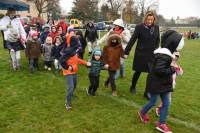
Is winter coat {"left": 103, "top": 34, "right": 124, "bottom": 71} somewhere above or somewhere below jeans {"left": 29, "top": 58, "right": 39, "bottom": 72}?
above

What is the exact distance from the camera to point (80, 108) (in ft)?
24.7

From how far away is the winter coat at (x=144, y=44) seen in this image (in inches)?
321

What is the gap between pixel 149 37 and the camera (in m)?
8.18

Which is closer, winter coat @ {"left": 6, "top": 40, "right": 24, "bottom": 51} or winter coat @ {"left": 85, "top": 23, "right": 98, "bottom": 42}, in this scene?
winter coat @ {"left": 6, "top": 40, "right": 24, "bottom": 51}

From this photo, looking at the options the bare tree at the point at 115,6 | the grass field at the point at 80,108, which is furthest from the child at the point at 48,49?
the bare tree at the point at 115,6

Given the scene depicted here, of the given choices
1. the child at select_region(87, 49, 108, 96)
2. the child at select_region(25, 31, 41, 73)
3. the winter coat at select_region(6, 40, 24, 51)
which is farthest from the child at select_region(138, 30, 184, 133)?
the winter coat at select_region(6, 40, 24, 51)

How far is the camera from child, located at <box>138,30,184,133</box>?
5.95m

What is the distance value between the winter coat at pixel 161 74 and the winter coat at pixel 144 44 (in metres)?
1.99

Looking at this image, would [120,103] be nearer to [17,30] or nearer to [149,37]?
[149,37]

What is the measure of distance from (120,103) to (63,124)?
193cm

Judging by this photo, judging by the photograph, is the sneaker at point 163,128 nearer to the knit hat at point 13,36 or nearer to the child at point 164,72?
the child at point 164,72

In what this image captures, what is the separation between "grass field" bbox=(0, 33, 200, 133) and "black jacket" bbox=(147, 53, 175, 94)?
84 centimetres

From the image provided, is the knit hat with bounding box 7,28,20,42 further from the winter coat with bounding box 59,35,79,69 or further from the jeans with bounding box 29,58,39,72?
the winter coat with bounding box 59,35,79,69

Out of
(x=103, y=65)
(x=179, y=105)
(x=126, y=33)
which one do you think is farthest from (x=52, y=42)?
(x=179, y=105)
